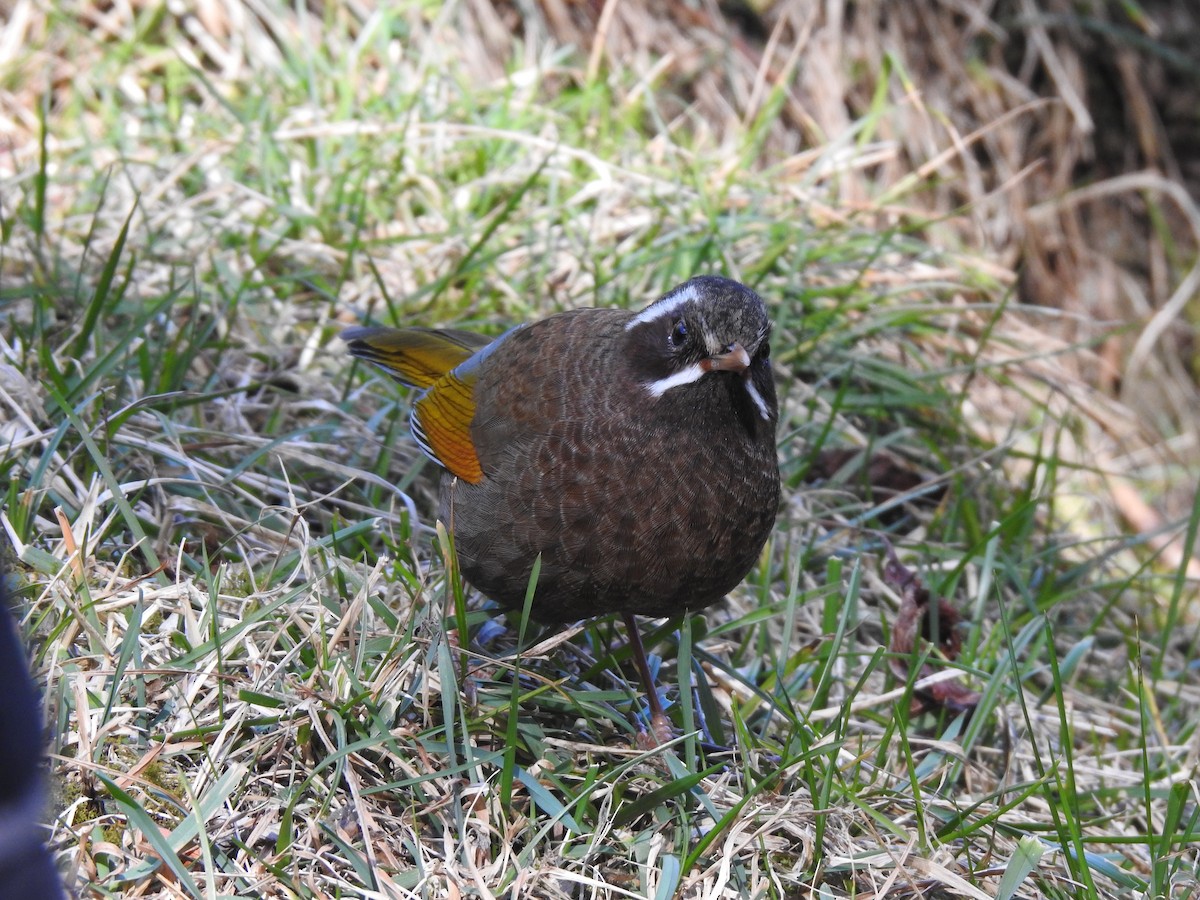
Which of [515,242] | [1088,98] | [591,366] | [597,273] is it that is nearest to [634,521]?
[591,366]

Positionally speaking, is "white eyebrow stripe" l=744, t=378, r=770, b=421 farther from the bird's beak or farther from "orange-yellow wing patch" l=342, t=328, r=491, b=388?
"orange-yellow wing patch" l=342, t=328, r=491, b=388

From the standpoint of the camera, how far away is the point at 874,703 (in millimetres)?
3223

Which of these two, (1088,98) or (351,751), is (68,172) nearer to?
(351,751)

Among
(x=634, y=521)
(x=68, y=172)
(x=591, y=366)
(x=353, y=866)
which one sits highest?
(x=68, y=172)

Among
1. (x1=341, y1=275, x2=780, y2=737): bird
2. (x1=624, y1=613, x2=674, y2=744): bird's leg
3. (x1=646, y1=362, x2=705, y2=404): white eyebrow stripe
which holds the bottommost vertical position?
(x1=624, y1=613, x2=674, y2=744): bird's leg

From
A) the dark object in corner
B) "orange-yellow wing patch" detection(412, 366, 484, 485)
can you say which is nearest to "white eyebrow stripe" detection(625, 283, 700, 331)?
"orange-yellow wing patch" detection(412, 366, 484, 485)

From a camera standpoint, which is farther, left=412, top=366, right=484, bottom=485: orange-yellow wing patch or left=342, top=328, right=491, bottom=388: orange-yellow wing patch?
left=342, top=328, right=491, bottom=388: orange-yellow wing patch

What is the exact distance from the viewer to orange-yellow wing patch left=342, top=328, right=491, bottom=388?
381 cm

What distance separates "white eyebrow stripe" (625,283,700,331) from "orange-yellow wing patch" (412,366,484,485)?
0.57m

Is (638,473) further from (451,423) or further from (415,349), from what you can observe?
(415,349)

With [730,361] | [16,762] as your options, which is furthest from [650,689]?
[16,762]

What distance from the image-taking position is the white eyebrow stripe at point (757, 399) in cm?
297

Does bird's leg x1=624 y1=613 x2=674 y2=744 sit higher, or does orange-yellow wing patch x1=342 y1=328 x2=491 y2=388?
orange-yellow wing patch x1=342 y1=328 x2=491 y2=388

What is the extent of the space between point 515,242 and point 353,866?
317 cm
